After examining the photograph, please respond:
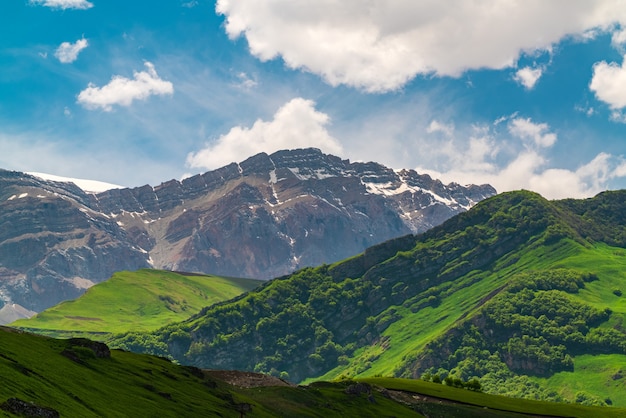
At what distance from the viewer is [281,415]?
142125mm

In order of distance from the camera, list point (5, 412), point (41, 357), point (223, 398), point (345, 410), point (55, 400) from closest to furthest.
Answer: point (5, 412) < point (55, 400) < point (41, 357) < point (223, 398) < point (345, 410)

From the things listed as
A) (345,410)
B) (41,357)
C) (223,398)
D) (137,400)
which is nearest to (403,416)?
(345,410)

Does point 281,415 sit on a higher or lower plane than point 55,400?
lower

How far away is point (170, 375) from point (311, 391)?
38.5m

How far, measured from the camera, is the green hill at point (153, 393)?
8681 cm

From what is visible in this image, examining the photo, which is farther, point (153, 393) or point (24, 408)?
point (153, 393)

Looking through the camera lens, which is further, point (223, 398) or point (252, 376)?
point (252, 376)

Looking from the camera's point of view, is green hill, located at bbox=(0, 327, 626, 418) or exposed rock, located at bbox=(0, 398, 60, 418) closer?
exposed rock, located at bbox=(0, 398, 60, 418)

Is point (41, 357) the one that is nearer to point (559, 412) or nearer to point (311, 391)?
point (311, 391)

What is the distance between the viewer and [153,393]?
117 meters

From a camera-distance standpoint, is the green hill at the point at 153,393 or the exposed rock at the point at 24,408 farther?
the green hill at the point at 153,393

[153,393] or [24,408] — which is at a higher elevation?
[24,408]

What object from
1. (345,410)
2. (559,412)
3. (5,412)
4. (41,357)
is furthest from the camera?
(559,412)

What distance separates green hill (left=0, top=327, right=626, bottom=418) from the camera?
86812 mm
